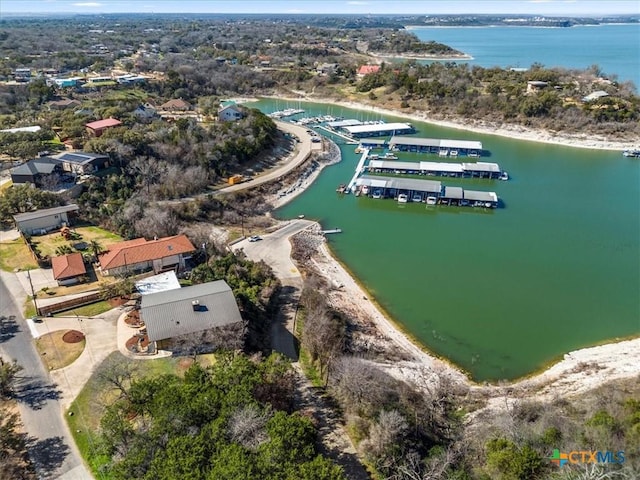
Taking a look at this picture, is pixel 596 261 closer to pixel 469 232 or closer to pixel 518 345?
pixel 469 232

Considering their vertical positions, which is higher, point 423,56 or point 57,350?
point 423,56

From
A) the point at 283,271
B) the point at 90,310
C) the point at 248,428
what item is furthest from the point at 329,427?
the point at 90,310

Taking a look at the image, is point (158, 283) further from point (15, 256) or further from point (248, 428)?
point (248, 428)

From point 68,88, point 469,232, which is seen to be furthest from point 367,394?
point 68,88

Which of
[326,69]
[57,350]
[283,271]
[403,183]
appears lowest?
[283,271]

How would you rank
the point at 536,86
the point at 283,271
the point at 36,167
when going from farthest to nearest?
the point at 536,86 < the point at 36,167 < the point at 283,271

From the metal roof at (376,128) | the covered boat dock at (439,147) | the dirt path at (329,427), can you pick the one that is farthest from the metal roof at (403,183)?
the dirt path at (329,427)
